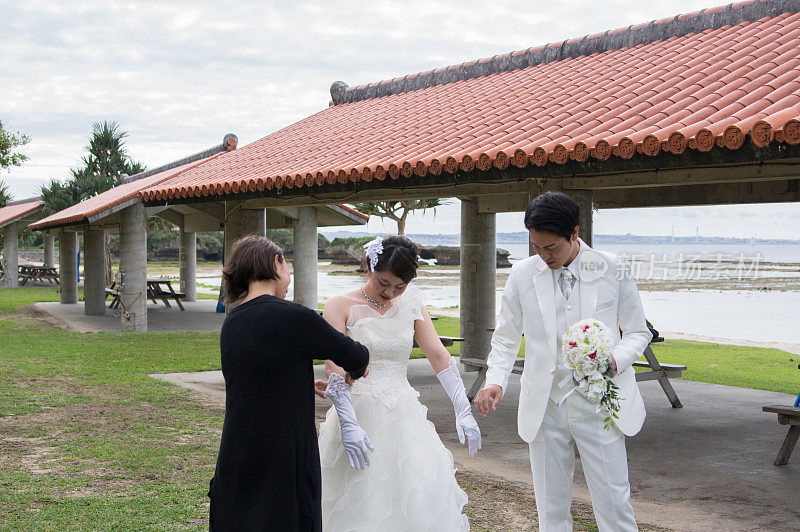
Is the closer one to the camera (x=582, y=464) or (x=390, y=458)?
(x=582, y=464)

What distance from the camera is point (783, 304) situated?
33.6 m

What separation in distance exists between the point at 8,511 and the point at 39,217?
36.8 metres

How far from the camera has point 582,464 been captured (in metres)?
3.70

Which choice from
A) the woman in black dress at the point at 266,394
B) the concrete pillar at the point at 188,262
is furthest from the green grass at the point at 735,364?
the concrete pillar at the point at 188,262

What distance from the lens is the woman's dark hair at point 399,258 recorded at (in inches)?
156

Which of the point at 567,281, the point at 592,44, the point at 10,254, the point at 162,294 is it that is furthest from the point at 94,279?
the point at 567,281

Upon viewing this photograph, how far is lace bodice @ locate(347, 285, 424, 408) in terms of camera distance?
425 centimetres

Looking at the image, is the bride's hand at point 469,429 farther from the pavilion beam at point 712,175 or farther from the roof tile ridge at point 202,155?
the roof tile ridge at point 202,155

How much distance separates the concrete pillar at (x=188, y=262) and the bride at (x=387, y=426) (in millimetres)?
24342

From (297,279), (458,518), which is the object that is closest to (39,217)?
(297,279)

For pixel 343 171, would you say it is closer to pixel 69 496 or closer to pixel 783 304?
pixel 69 496

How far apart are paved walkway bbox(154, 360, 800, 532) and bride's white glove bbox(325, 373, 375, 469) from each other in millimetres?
2567

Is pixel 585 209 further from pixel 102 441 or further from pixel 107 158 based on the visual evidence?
pixel 107 158

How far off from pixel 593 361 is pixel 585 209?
571cm
